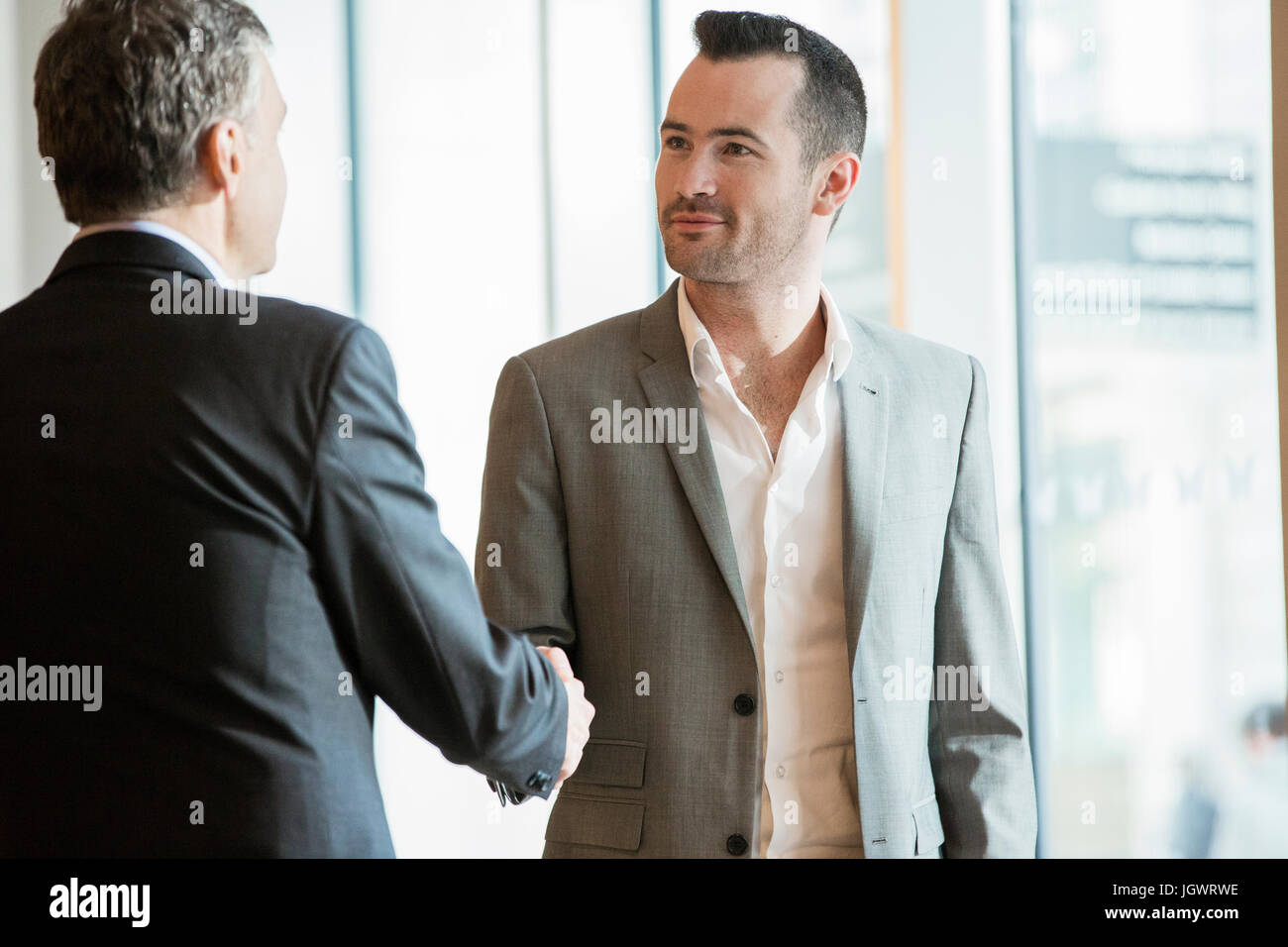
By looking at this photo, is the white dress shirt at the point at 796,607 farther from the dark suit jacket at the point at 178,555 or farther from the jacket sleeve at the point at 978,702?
the dark suit jacket at the point at 178,555

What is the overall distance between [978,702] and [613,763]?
67cm

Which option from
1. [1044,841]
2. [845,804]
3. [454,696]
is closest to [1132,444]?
[1044,841]

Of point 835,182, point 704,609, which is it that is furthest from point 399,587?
point 835,182

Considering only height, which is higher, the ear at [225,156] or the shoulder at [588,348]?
the ear at [225,156]

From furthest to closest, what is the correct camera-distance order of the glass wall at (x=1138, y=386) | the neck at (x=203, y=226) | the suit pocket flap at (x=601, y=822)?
the glass wall at (x=1138, y=386)
the suit pocket flap at (x=601, y=822)
the neck at (x=203, y=226)

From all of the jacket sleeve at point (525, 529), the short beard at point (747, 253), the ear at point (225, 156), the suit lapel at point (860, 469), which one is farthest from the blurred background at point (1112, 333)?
the ear at point (225, 156)

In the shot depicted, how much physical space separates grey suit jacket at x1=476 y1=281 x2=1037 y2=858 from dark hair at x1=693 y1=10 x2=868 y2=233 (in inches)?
19.7

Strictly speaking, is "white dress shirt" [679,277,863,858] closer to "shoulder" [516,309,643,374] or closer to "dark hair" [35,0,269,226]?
"shoulder" [516,309,643,374]

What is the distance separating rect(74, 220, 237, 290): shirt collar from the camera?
1459 mm

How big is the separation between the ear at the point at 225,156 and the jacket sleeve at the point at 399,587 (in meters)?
0.30

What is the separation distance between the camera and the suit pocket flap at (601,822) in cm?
197
